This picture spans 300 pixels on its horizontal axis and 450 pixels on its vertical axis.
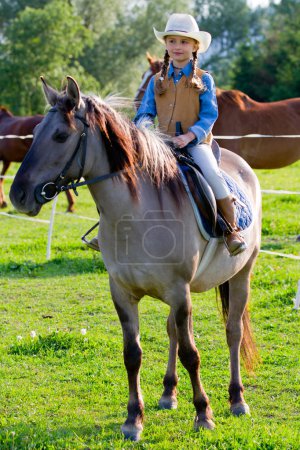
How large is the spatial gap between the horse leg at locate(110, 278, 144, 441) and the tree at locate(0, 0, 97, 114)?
27835 mm

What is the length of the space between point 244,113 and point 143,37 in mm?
26979

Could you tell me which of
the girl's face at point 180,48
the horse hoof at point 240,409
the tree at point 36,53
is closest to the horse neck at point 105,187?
the girl's face at point 180,48

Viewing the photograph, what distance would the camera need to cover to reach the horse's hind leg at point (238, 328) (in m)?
4.28

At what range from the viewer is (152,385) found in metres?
4.61

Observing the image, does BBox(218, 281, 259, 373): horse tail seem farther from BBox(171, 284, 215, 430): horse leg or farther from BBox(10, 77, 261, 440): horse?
BBox(171, 284, 215, 430): horse leg

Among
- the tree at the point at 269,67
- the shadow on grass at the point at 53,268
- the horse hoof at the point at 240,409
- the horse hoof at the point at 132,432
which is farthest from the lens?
the tree at the point at 269,67

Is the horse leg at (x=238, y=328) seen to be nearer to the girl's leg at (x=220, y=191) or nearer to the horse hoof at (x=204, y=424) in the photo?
the horse hoof at (x=204, y=424)

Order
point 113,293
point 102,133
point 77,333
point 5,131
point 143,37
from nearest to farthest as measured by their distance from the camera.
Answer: point 102,133
point 113,293
point 77,333
point 5,131
point 143,37

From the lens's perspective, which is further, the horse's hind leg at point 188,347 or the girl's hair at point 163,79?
the girl's hair at point 163,79

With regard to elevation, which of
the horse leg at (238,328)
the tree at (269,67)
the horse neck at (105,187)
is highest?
the horse neck at (105,187)

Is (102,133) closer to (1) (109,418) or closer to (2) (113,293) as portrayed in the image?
(2) (113,293)

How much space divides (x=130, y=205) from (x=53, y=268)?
479 centimetres

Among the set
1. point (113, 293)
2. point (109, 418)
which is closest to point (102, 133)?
point (113, 293)

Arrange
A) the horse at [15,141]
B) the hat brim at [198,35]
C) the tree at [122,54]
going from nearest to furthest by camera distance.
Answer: the hat brim at [198,35] → the horse at [15,141] → the tree at [122,54]
